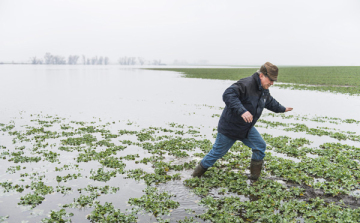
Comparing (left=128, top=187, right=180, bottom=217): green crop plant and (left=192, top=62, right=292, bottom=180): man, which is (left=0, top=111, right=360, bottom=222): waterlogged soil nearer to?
(left=128, top=187, right=180, bottom=217): green crop plant

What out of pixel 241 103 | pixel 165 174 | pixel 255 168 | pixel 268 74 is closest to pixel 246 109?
pixel 241 103

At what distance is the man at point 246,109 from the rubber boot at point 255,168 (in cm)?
1

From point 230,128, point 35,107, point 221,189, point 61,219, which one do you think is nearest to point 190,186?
point 221,189

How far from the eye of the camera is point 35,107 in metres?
24.3

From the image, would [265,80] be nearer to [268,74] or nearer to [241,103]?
[268,74]

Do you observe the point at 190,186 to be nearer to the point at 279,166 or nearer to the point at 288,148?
the point at 279,166

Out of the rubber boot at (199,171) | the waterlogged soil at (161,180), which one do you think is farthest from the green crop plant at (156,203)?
the rubber boot at (199,171)

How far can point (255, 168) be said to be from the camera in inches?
338

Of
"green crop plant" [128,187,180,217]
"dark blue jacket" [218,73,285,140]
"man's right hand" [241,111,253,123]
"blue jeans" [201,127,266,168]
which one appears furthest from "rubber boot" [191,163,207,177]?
"man's right hand" [241,111,253,123]

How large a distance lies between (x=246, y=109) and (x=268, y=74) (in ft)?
3.49

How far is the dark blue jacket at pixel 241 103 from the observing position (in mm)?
7066

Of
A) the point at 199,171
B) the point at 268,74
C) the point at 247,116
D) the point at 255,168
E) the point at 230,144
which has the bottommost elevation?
the point at 199,171

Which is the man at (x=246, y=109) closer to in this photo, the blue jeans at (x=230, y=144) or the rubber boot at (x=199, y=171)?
the blue jeans at (x=230, y=144)

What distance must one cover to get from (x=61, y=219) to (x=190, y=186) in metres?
3.63
